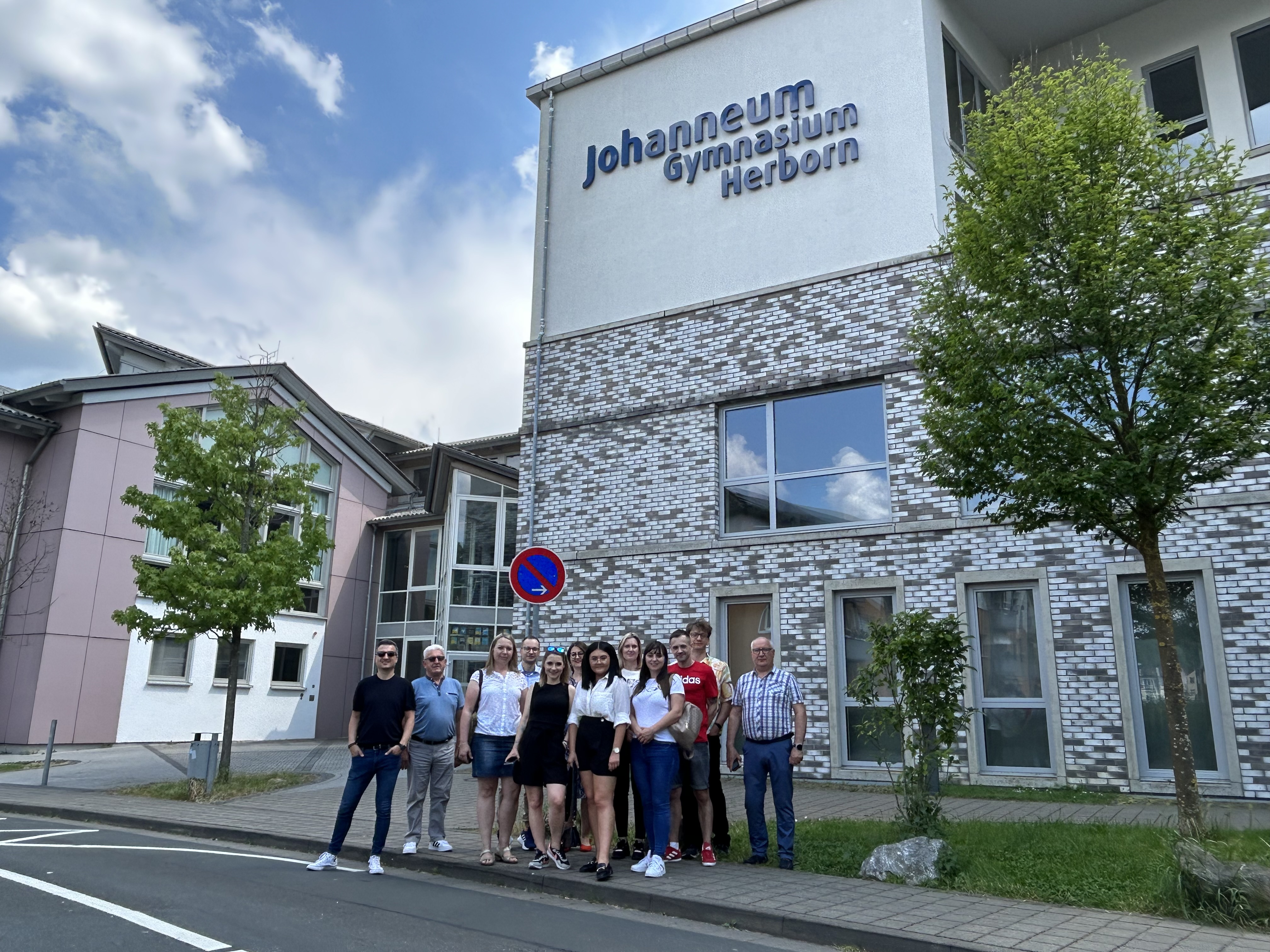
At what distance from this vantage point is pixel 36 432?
72.3ft

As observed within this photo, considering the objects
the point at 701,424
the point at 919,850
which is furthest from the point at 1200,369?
the point at 701,424

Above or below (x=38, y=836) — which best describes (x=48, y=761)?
above

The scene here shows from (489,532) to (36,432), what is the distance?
10575mm

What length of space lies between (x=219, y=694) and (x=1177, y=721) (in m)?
22.4

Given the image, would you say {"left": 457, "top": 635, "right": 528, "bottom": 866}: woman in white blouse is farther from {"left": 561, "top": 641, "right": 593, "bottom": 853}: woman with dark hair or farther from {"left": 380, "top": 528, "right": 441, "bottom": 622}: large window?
{"left": 380, "top": 528, "right": 441, "bottom": 622}: large window

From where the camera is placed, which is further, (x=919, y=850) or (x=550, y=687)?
(x=550, y=687)

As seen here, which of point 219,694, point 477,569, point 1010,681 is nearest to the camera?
point 1010,681

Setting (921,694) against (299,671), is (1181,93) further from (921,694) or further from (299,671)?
(299,671)

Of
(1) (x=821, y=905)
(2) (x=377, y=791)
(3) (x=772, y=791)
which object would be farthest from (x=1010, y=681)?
(2) (x=377, y=791)

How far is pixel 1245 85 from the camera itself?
13.3 m

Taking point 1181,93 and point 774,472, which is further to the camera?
point 1181,93

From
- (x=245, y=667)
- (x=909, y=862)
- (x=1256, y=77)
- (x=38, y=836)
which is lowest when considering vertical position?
(x=38, y=836)

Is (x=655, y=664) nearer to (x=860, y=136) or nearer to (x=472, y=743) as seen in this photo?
(x=472, y=743)

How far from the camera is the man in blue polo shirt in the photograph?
8211mm
